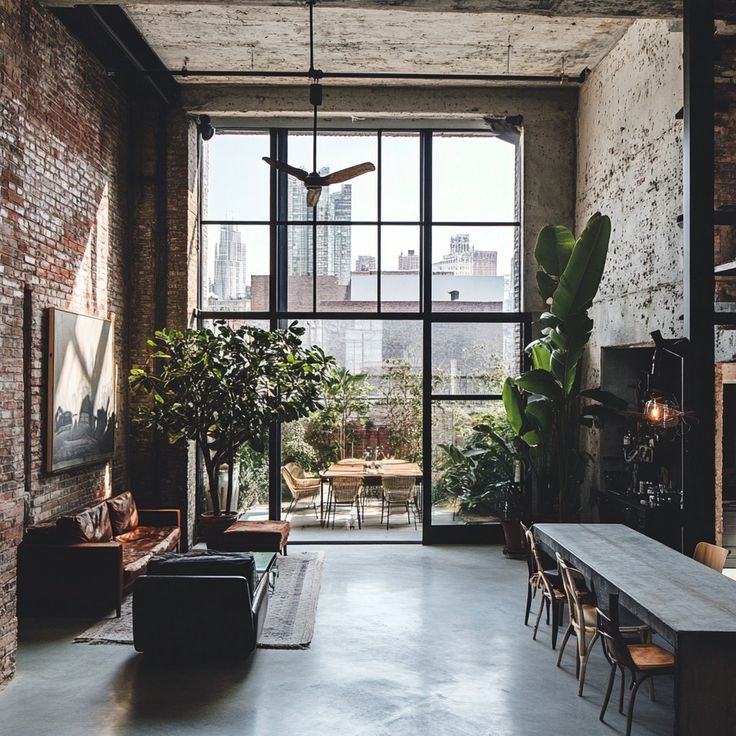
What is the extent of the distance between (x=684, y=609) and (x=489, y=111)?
689 centimetres

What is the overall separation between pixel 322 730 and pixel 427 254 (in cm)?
622

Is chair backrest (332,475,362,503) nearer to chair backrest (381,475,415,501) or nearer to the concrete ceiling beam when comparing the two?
chair backrest (381,475,415,501)

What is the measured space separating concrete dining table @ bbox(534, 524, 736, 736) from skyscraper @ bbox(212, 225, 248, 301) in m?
5.34

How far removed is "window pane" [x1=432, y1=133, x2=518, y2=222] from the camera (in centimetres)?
941

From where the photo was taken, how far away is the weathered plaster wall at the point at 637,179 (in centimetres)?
664

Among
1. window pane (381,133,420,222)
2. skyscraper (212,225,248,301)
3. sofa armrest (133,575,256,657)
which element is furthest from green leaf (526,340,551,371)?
sofa armrest (133,575,256,657)

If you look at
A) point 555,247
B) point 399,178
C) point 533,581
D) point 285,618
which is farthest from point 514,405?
point 285,618

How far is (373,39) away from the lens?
800 centimetres

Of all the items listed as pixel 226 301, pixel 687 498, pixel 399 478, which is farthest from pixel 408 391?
pixel 687 498

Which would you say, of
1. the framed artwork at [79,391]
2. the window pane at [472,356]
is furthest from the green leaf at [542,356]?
the framed artwork at [79,391]

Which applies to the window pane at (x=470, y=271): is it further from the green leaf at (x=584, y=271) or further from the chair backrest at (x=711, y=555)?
the chair backrest at (x=711, y=555)

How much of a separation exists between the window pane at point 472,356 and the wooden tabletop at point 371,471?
1.03 meters

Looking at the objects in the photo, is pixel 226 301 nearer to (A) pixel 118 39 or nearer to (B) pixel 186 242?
(B) pixel 186 242

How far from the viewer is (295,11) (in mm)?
7348
